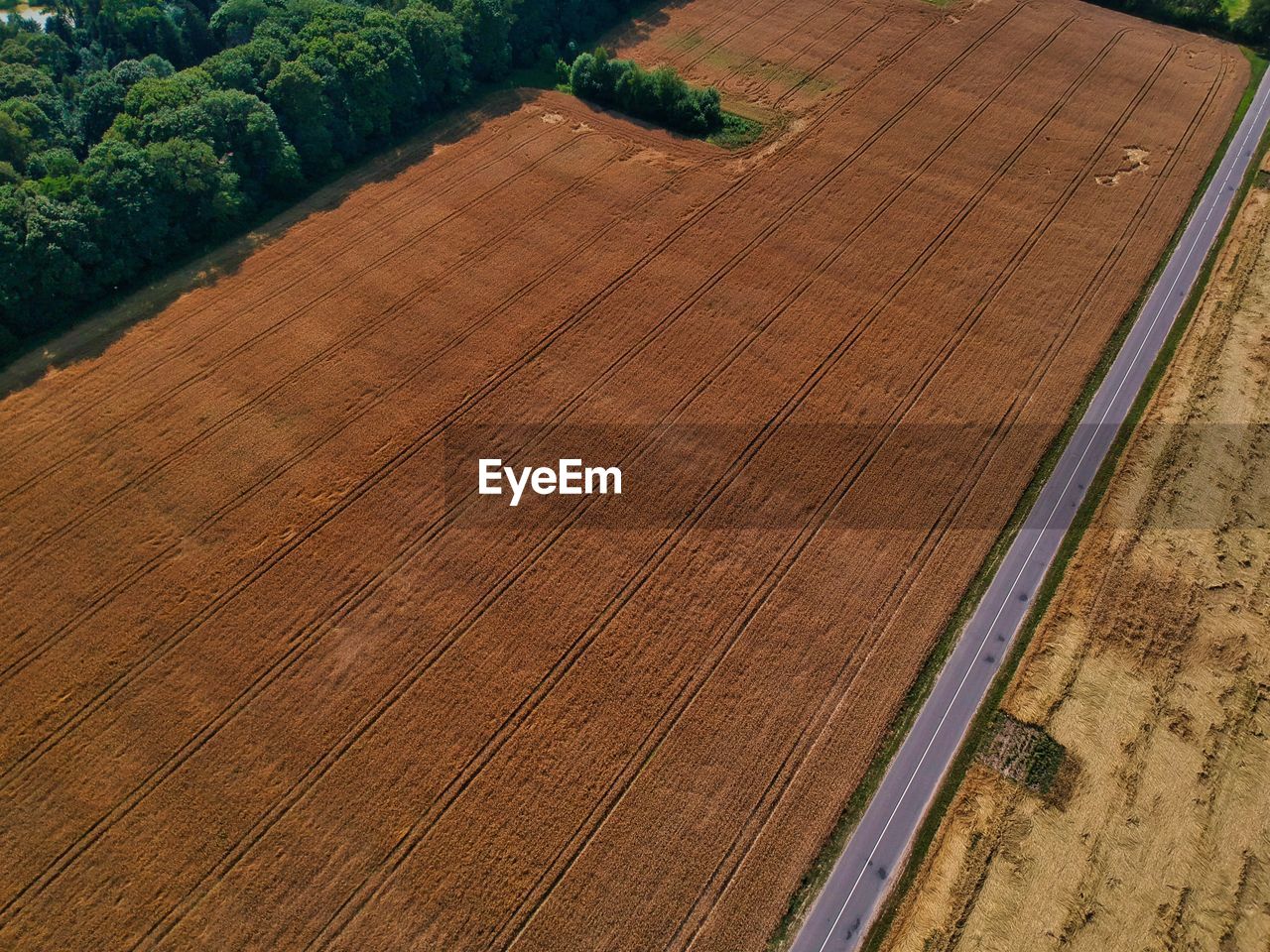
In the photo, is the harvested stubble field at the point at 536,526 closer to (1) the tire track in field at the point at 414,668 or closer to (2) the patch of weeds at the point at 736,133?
(1) the tire track in field at the point at 414,668

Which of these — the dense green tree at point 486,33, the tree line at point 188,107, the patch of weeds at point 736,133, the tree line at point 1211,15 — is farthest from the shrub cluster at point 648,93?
the tree line at point 1211,15

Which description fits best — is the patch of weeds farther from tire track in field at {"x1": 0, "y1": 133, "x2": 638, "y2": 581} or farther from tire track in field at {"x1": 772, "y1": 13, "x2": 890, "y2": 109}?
tire track in field at {"x1": 0, "y1": 133, "x2": 638, "y2": 581}

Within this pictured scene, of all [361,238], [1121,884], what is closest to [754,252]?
[361,238]

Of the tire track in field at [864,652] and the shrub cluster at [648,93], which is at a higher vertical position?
the shrub cluster at [648,93]

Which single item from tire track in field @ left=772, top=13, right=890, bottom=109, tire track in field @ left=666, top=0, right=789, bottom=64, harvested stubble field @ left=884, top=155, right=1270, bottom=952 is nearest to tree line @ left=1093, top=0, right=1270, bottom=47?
tire track in field @ left=772, top=13, right=890, bottom=109

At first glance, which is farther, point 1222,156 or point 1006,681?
point 1222,156

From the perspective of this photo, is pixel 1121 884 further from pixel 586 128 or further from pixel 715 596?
pixel 586 128

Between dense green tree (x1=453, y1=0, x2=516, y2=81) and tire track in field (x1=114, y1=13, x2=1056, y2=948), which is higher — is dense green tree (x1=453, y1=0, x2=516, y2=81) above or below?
above
